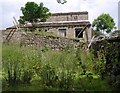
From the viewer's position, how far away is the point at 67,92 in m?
7.06

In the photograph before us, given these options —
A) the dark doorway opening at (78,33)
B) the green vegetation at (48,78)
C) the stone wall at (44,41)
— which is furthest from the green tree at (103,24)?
the green vegetation at (48,78)

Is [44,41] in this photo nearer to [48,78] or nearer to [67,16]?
[48,78]

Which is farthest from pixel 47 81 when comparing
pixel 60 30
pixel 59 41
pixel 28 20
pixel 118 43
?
pixel 28 20

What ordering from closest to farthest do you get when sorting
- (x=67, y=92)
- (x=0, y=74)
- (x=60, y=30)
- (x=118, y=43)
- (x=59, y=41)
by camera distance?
1. (x=67, y=92)
2. (x=0, y=74)
3. (x=118, y=43)
4. (x=59, y=41)
5. (x=60, y=30)

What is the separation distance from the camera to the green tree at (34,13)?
3431cm

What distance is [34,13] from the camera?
34.6 metres

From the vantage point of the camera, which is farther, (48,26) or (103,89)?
(48,26)

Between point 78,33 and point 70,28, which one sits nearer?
point 70,28

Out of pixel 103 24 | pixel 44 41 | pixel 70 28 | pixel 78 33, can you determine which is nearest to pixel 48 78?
pixel 44 41

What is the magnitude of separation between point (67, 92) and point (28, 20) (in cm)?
2821

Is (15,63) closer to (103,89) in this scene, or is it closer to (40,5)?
(103,89)

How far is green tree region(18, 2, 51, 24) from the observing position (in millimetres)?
34312

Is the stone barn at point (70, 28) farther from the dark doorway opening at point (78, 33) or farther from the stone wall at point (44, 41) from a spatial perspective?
the stone wall at point (44, 41)

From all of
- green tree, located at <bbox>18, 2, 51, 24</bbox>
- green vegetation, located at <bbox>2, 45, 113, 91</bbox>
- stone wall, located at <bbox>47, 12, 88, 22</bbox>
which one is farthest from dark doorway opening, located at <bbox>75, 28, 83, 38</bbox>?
green vegetation, located at <bbox>2, 45, 113, 91</bbox>
